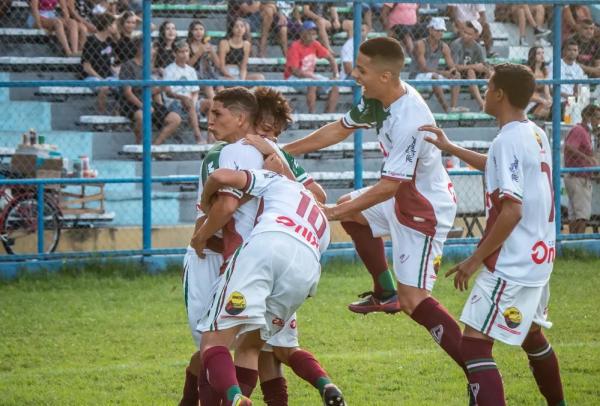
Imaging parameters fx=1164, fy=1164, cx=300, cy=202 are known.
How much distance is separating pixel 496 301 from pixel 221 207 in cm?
141

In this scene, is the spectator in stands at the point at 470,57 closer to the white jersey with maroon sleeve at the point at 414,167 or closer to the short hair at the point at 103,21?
the short hair at the point at 103,21

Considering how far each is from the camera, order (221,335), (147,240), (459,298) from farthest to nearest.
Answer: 1. (147,240)
2. (459,298)
3. (221,335)

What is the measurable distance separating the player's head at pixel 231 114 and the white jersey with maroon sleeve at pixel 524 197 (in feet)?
4.18

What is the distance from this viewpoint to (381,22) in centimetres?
1447

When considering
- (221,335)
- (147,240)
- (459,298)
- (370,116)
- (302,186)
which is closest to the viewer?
(221,335)

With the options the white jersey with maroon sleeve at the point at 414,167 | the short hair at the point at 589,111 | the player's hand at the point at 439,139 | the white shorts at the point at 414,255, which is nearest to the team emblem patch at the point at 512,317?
the player's hand at the point at 439,139

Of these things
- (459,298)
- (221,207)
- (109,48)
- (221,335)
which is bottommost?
(459,298)

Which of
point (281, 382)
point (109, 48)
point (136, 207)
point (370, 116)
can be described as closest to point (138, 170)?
point (136, 207)

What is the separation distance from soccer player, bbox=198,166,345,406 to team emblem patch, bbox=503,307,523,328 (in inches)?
37.0

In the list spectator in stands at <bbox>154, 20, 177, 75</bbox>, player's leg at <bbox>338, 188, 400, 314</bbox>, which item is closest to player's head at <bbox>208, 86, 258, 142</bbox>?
player's leg at <bbox>338, 188, 400, 314</bbox>

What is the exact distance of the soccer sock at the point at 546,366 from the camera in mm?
6012

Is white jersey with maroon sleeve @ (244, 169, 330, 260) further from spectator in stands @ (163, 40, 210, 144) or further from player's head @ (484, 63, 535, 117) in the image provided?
spectator in stands @ (163, 40, 210, 144)

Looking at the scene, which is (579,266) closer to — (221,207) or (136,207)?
(136,207)

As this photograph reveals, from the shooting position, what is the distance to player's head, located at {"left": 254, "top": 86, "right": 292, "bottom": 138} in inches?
242
